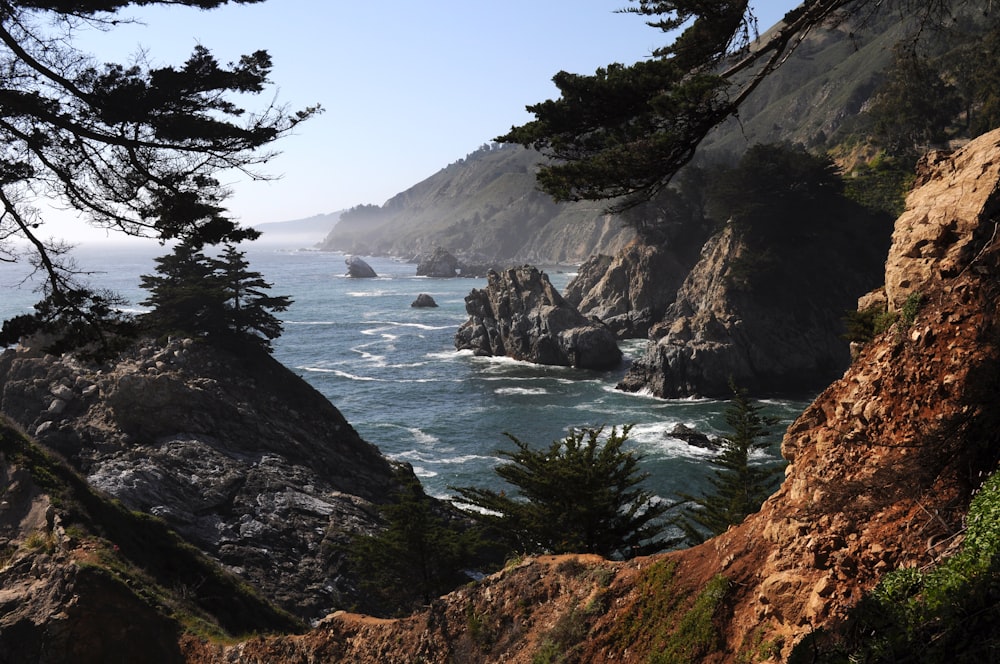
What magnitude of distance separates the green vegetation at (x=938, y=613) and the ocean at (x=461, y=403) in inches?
908

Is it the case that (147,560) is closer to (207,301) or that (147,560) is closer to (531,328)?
(207,301)

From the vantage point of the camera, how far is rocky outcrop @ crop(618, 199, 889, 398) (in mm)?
54281

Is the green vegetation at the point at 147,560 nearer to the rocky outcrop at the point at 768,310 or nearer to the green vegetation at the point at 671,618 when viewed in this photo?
the green vegetation at the point at 671,618

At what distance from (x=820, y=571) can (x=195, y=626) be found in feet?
47.0

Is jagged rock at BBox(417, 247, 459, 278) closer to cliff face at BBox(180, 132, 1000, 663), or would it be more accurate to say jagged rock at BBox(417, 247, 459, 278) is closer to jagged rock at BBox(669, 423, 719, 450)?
jagged rock at BBox(669, 423, 719, 450)

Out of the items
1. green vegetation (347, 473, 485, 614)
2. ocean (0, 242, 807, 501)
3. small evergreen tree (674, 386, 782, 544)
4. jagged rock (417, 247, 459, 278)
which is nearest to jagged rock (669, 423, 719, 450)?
ocean (0, 242, 807, 501)

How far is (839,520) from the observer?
29.1 feet

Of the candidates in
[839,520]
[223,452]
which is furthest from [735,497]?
[223,452]

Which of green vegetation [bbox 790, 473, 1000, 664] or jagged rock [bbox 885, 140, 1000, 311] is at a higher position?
jagged rock [bbox 885, 140, 1000, 311]

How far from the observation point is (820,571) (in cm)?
859

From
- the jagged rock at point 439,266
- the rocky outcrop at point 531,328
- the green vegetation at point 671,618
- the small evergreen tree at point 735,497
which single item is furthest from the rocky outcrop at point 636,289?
the jagged rock at point 439,266

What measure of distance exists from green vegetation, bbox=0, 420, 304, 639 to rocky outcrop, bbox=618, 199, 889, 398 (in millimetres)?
39624

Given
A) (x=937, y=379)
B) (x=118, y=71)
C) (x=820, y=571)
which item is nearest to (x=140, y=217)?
(x=118, y=71)

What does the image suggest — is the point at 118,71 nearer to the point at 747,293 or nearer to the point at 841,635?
the point at 841,635
